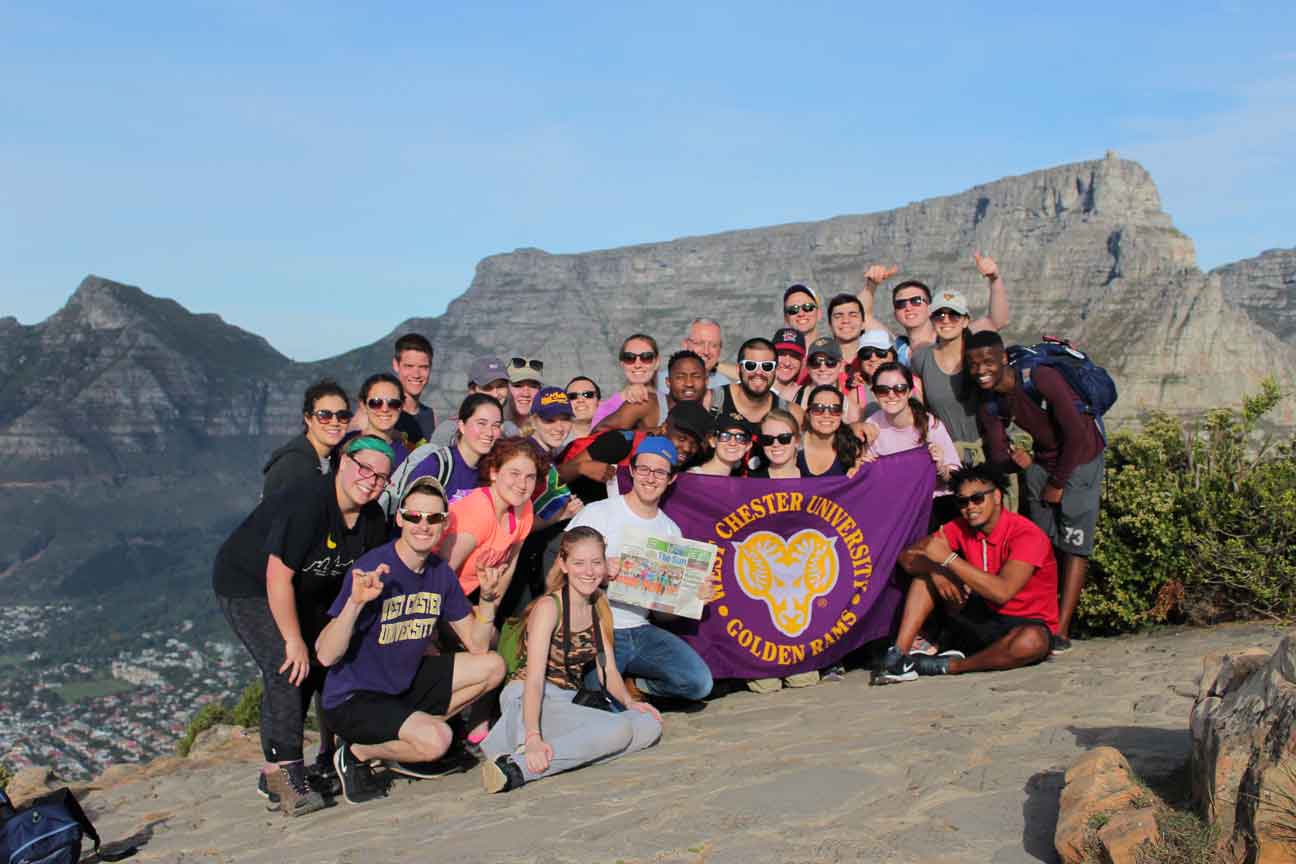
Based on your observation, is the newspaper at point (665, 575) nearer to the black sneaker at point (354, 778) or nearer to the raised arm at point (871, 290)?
the black sneaker at point (354, 778)

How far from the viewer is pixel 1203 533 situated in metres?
8.41

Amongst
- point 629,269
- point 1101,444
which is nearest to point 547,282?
point 629,269

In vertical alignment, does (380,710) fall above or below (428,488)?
below

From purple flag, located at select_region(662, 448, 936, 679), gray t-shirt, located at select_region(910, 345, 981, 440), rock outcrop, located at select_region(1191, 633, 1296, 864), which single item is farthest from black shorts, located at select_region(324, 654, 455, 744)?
gray t-shirt, located at select_region(910, 345, 981, 440)

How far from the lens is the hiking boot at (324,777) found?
623cm

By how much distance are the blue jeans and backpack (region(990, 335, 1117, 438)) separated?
2.97 m

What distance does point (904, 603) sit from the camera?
7.98 m

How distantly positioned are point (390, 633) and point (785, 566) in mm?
2950

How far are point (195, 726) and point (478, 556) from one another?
1545cm

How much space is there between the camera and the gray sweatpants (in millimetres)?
5914

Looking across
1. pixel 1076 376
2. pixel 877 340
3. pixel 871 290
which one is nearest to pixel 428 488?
pixel 877 340

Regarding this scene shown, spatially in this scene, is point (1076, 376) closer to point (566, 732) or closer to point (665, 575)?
point (665, 575)

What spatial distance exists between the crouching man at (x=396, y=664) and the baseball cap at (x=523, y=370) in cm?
266

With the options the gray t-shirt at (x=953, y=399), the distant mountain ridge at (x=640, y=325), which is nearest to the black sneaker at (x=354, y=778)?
the gray t-shirt at (x=953, y=399)
